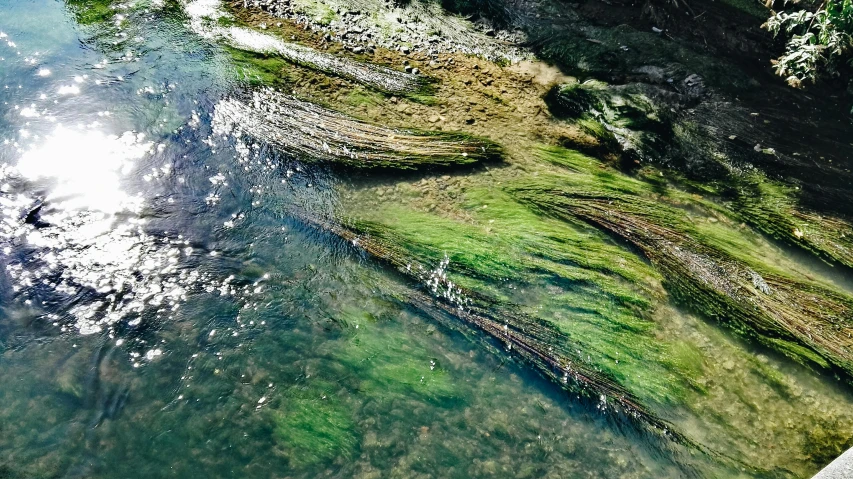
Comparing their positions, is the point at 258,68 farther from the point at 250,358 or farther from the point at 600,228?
the point at 600,228

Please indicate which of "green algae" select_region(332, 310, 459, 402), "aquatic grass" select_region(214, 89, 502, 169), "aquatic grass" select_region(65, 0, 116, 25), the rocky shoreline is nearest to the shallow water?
"green algae" select_region(332, 310, 459, 402)

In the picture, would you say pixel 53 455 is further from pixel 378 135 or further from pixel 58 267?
pixel 378 135

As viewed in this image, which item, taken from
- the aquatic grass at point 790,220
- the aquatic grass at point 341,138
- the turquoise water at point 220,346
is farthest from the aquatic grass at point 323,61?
the aquatic grass at point 790,220

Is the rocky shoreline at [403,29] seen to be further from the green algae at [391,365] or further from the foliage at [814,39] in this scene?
the green algae at [391,365]

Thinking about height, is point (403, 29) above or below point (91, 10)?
above

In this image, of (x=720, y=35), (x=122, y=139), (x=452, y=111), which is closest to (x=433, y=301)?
(x=452, y=111)

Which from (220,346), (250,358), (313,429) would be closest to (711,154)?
(313,429)
